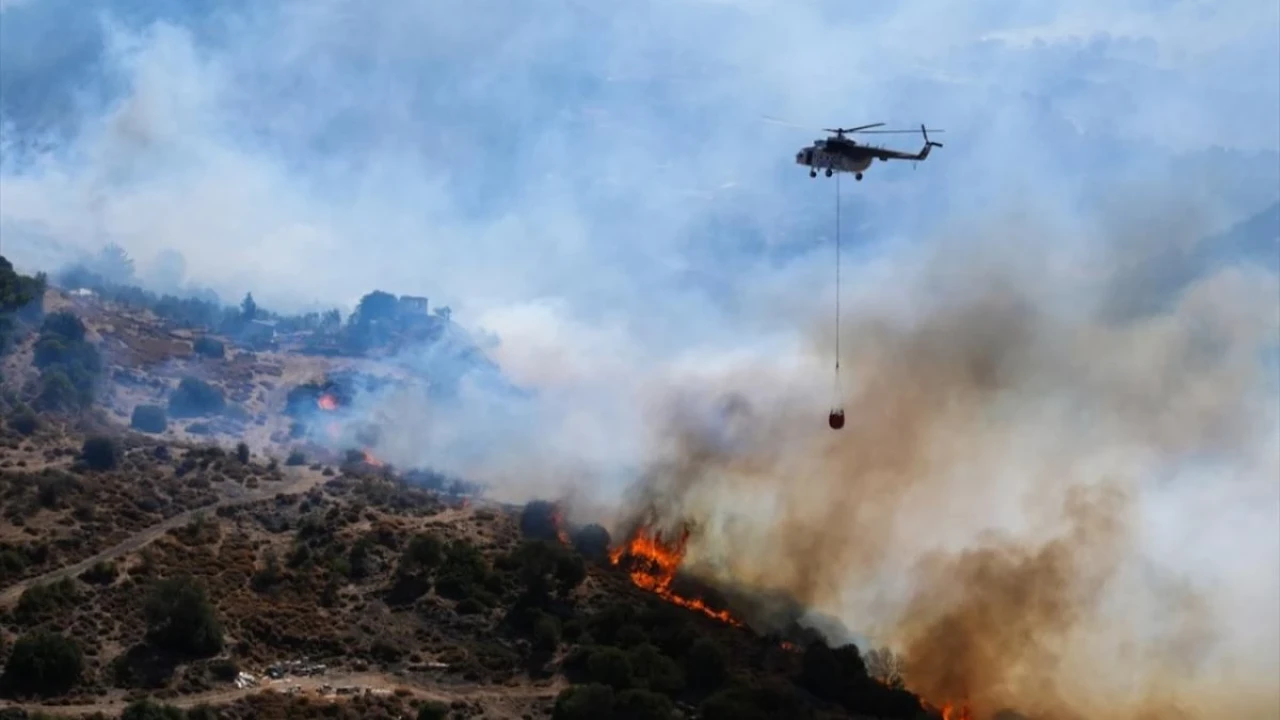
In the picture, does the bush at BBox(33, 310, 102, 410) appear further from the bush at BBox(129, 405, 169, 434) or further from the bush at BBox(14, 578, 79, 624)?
the bush at BBox(14, 578, 79, 624)

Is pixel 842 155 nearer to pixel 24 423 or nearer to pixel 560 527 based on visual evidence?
pixel 560 527

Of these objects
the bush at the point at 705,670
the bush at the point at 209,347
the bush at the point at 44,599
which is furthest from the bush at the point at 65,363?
the bush at the point at 705,670

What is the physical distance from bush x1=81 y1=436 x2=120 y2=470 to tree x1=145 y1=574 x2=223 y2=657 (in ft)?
93.7

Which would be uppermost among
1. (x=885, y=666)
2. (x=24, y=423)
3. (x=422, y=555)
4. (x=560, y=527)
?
(x=24, y=423)

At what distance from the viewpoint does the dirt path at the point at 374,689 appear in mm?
60875

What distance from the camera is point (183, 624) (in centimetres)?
6456

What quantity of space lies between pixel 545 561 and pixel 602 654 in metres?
12.2

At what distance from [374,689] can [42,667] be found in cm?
1711

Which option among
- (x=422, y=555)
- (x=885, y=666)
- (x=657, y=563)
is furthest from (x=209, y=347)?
(x=885, y=666)

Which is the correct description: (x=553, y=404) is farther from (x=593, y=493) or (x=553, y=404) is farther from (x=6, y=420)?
(x=6, y=420)

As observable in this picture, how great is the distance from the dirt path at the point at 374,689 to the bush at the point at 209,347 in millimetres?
99628

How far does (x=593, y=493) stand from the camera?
98.0m

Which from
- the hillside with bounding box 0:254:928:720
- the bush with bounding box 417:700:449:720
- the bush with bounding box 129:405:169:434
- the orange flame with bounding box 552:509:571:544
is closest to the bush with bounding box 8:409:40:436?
the hillside with bounding box 0:254:928:720

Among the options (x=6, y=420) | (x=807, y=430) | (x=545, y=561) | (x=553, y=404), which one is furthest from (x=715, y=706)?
(x=6, y=420)
